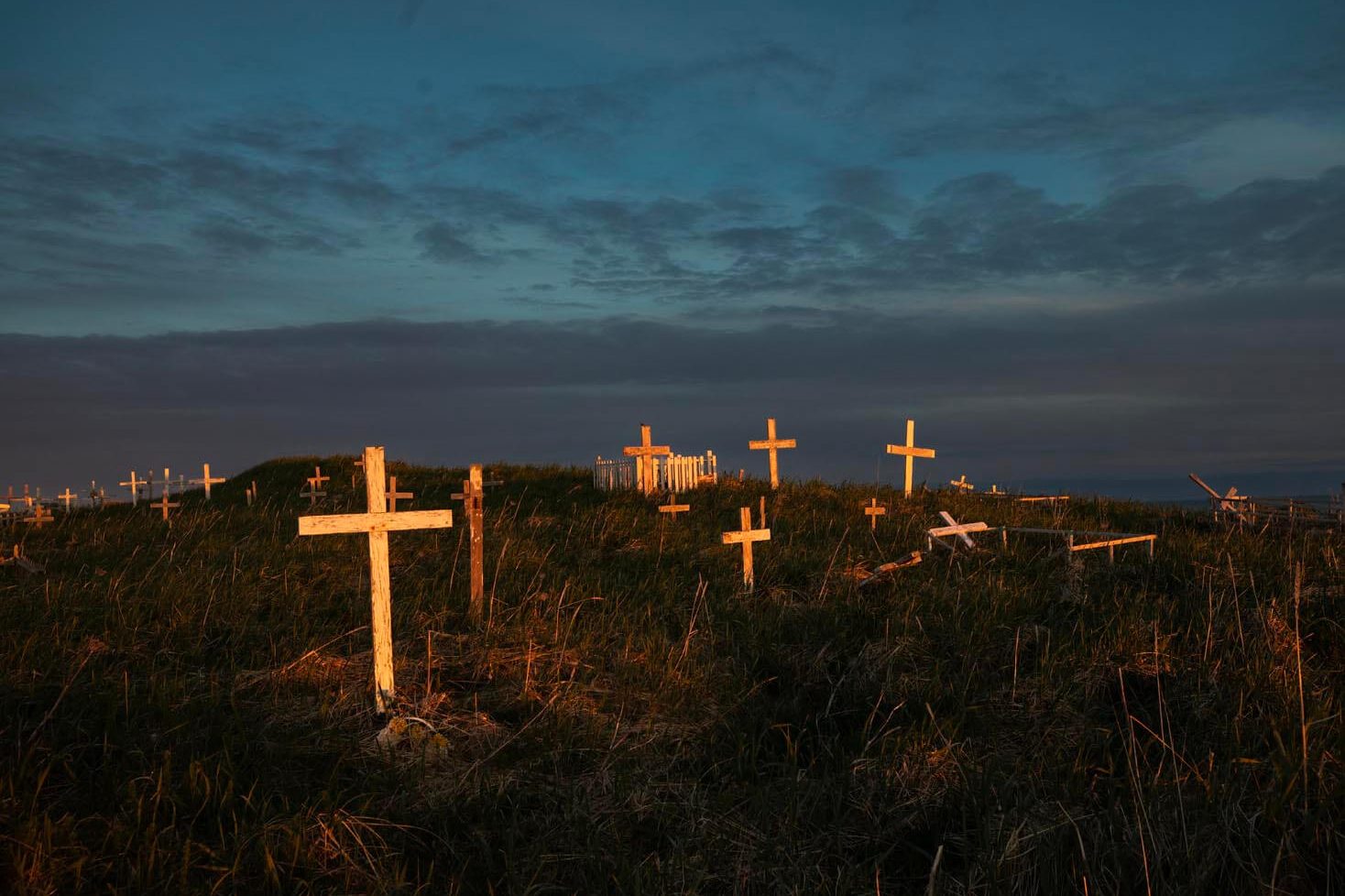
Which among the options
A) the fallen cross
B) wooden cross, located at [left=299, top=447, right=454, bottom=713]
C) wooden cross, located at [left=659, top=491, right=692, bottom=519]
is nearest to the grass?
the fallen cross

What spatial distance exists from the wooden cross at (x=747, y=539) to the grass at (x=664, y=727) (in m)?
0.24

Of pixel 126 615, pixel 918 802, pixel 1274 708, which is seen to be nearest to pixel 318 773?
pixel 126 615

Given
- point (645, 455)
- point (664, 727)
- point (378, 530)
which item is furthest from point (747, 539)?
point (645, 455)

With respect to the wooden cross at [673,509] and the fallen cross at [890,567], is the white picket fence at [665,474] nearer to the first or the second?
the wooden cross at [673,509]

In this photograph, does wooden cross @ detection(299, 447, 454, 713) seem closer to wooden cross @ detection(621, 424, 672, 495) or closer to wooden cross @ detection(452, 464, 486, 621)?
wooden cross @ detection(452, 464, 486, 621)

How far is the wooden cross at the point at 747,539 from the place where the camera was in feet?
35.9

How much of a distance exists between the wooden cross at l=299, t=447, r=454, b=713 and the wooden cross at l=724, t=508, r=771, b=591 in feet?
13.5

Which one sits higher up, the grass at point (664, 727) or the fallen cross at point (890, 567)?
the fallen cross at point (890, 567)

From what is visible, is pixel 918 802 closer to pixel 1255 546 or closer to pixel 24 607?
pixel 24 607

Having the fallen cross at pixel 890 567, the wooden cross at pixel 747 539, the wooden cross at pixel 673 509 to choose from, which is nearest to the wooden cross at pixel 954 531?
the fallen cross at pixel 890 567

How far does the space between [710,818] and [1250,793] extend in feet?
11.5

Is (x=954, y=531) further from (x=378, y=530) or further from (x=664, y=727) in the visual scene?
(x=378, y=530)

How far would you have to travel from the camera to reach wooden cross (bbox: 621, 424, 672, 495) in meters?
20.9

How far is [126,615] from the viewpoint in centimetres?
826
